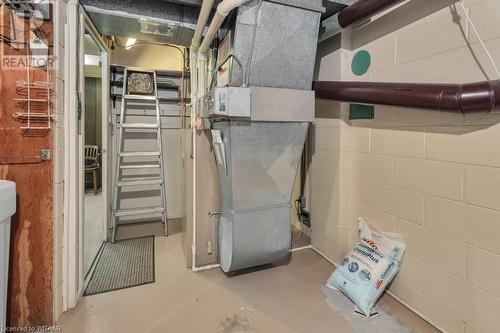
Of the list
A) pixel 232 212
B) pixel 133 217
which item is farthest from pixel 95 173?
pixel 232 212

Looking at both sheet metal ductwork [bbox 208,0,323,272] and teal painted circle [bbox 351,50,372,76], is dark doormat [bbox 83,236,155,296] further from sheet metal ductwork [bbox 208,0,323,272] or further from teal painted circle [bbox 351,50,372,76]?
teal painted circle [bbox 351,50,372,76]

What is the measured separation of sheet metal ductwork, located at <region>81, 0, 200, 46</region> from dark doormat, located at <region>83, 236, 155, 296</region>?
1.99 meters

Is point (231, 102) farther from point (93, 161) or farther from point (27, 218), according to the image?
point (93, 161)

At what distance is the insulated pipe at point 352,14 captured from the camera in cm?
168

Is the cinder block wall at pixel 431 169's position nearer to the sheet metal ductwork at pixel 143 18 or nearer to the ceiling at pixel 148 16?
the ceiling at pixel 148 16

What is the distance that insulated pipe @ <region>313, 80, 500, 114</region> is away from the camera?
1244 millimetres

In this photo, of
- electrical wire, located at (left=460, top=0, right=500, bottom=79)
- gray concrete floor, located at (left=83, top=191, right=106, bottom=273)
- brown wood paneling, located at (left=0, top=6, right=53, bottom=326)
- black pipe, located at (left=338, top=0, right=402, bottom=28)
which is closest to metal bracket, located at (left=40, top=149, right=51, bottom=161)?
brown wood paneling, located at (left=0, top=6, right=53, bottom=326)

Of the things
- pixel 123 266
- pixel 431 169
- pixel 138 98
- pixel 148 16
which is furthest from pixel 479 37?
pixel 138 98

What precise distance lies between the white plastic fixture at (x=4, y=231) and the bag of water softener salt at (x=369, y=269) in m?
1.96

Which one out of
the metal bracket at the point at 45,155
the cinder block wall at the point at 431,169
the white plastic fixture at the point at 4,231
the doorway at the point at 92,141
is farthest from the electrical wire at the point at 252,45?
the doorway at the point at 92,141

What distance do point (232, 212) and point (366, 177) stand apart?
1.10m

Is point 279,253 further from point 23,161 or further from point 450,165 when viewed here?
point 23,161

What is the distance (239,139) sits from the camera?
177 centimetres

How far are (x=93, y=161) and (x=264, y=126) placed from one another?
4.16 m
